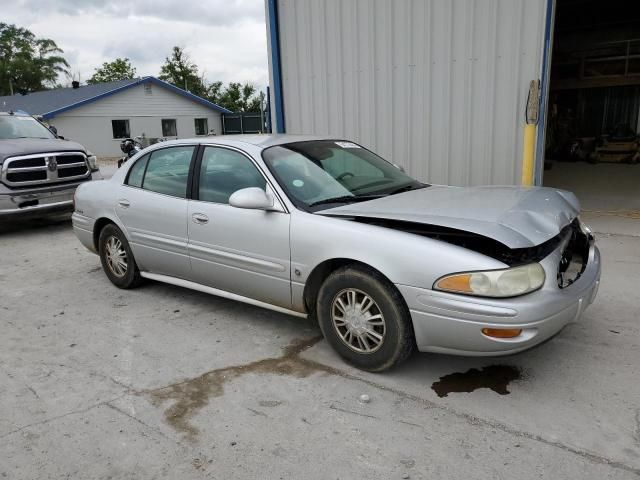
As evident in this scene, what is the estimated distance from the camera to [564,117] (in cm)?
2009

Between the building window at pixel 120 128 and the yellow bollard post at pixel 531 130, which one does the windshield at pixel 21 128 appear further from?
the building window at pixel 120 128

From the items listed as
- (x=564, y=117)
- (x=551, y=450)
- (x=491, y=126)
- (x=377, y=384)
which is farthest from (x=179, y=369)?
(x=564, y=117)

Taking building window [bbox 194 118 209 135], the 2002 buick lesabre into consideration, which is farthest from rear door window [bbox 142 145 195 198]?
building window [bbox 194 118 209 135]

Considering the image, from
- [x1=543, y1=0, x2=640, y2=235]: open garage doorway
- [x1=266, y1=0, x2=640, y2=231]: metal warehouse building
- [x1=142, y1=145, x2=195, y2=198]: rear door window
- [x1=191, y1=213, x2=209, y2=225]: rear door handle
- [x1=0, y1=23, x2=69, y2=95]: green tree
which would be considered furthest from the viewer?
[x1=0, y1=23, x2=69, y2=95]: green tree

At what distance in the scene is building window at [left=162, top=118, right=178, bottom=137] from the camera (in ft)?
111

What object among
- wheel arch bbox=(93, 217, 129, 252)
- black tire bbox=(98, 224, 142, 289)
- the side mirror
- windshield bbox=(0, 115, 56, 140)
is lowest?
black tire bbox=(98, 224, 142, 289)

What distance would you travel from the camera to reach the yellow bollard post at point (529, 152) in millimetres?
7379

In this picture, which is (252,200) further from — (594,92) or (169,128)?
(169,128)

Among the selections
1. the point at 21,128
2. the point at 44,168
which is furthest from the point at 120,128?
the point at 44,168

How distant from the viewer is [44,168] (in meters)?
8.58

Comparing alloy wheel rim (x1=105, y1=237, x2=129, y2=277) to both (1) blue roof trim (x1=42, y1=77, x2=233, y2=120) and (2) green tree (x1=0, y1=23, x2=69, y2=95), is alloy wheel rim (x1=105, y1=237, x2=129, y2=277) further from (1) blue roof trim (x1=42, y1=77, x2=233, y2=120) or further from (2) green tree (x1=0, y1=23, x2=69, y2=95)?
(2) green tree (x1=0, y1=23, x2=69, y2=95)

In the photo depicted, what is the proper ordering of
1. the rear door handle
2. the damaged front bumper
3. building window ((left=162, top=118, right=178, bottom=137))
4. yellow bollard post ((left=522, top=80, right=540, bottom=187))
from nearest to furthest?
1. the damaged front bumper
2. the rear door handle
3. yellow bollard post ((left=522, top=80, right=540, bottom=187))
4. building window ((left=162, top=118, right=178, bottom=137))

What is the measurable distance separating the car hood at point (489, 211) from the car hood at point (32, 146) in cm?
666

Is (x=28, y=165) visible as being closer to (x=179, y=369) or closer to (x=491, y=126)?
(x=179, y=369)
